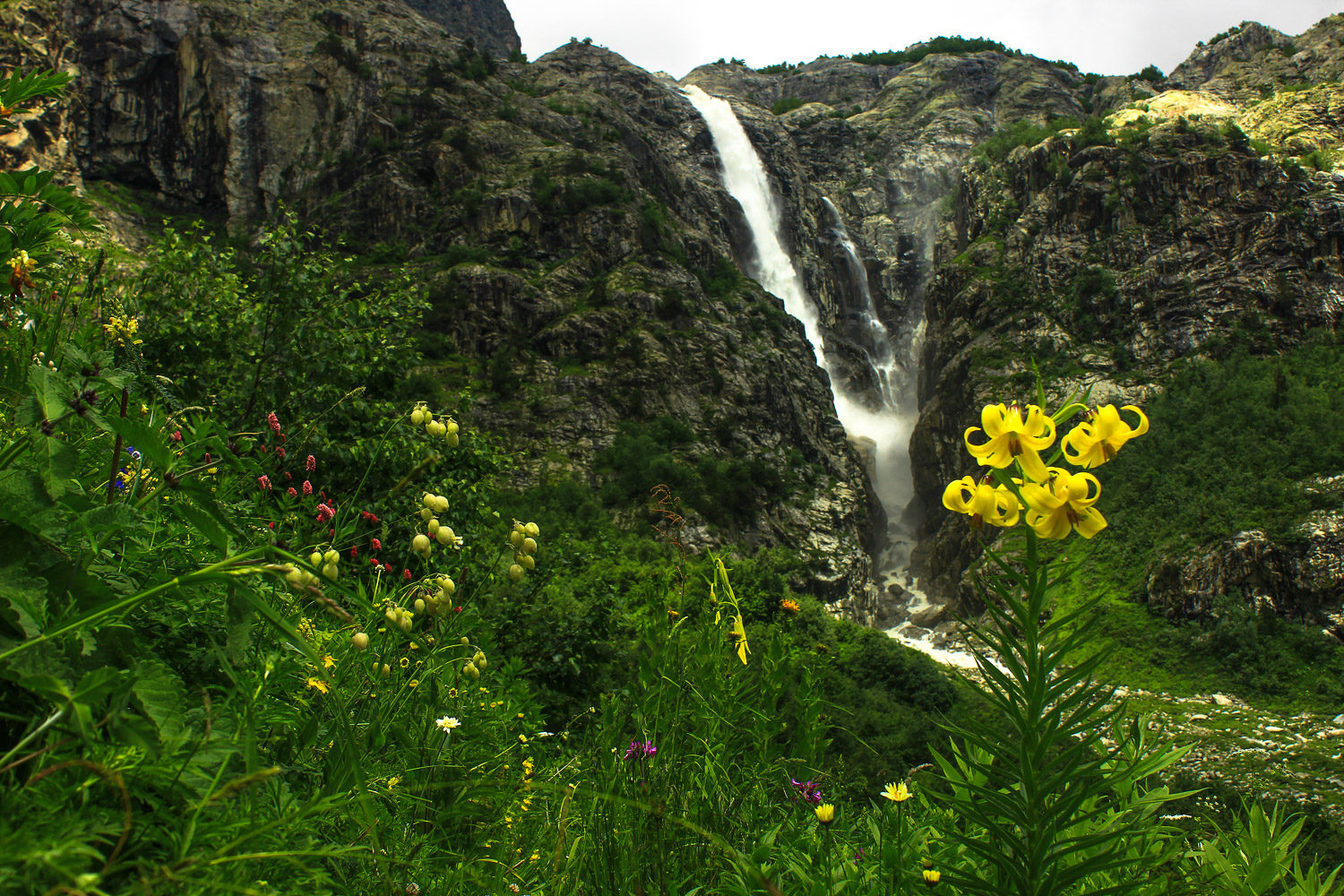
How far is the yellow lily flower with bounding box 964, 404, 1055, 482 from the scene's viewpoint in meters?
1.04

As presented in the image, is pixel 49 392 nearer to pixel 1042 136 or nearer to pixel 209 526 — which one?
pixel 209 526

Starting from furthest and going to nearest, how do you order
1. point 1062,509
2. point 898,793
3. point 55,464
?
1. point 898,793
2. point 1062,509
3. point 55,464

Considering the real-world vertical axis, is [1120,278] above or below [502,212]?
above

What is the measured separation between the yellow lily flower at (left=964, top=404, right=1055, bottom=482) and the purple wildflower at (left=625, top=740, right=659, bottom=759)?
0.86 m

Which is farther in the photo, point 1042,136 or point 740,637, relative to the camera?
point 1042,136

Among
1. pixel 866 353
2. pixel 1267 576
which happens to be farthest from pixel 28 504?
pixel 866 353

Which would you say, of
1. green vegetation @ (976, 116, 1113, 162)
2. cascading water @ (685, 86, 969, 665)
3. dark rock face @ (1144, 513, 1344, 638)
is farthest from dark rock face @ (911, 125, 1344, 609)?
dark rock face @ (1144, 513, 1344, 638)

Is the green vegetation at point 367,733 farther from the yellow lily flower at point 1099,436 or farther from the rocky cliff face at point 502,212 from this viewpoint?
the rocky cliff face at point 502,212

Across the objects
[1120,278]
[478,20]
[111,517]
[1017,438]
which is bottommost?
[111,517]

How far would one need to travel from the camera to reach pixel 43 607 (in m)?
0.75

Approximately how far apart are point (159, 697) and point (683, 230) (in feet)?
106

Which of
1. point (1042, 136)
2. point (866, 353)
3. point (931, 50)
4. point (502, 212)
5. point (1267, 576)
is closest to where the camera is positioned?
point (1267, 576)

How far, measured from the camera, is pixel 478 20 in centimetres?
6312

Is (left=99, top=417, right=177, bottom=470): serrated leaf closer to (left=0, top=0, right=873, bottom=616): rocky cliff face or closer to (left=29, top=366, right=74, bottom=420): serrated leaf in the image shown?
(left=29, top=366, right=74, bottom=420): serrated leaf
